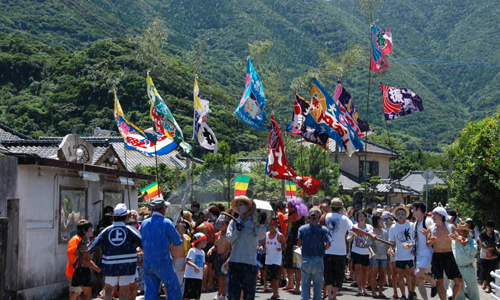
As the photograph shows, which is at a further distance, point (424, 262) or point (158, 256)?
point (424, 262)

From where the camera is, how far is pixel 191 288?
38.0ft

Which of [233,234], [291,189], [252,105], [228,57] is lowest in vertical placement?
[233,234]

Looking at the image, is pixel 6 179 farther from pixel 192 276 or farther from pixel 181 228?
pixel 192 276

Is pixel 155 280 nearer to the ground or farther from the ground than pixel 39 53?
nearer to the ground

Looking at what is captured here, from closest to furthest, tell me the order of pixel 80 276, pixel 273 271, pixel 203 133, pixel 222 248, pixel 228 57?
pixel 80 276
pixel 222 248
pixel 273 271
pixel 203 133
pixel 228 57

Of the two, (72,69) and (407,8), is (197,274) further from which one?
(407,8)

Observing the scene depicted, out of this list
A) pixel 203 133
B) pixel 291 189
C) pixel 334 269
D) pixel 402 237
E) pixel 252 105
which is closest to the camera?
pixel 334 269

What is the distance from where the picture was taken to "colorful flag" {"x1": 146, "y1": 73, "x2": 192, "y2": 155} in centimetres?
1842

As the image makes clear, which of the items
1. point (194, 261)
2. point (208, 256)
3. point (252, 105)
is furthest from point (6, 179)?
point (252, 105)

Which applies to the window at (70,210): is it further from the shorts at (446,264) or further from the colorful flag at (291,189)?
the shorts at (446,264)

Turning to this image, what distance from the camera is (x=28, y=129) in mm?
56125

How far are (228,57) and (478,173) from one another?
9427 cm

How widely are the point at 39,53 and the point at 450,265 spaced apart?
218 ft

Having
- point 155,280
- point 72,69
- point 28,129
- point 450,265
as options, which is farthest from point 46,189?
point 72,69
